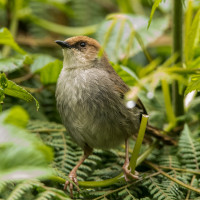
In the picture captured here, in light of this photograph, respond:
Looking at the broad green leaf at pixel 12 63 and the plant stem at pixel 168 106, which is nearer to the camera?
the broad green leaf at pixel 12 63

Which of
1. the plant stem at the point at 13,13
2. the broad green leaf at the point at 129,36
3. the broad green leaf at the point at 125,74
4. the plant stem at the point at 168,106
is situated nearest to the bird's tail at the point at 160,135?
the plant stem at the point at 168,106

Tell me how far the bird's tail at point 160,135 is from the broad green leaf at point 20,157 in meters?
2.29

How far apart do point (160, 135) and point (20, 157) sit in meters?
2.45

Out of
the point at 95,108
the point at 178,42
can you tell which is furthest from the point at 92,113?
the point at 178,42

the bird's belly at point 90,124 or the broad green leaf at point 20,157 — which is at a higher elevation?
the broad green leaf at point 20,157

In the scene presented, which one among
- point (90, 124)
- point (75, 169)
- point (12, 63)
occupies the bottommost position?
point (75, 169)

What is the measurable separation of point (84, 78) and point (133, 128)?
0.65 meters

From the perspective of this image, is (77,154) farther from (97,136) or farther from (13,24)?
(13,24)

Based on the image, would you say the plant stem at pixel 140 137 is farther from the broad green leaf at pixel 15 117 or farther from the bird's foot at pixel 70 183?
the broad green leaf at pixel 15 117

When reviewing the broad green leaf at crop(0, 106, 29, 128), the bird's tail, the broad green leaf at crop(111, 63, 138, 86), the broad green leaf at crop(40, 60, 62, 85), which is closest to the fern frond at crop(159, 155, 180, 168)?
the bird's tail

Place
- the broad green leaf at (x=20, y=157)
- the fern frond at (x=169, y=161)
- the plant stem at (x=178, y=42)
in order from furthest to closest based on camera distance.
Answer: the plant stem at (x=178, y=42), the fern frond at (x=169, y=161), the broad green leaf at (x=20, y=157)

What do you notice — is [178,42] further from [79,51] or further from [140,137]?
[140,137]

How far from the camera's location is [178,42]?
10.9 feet

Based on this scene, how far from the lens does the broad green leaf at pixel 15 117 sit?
3.73 ft
